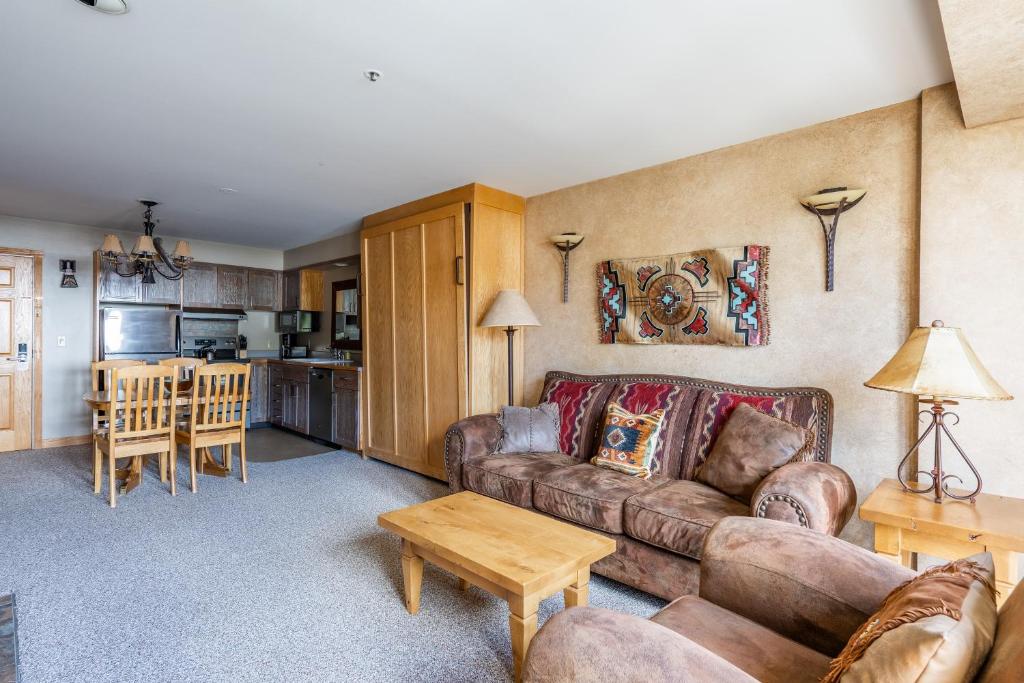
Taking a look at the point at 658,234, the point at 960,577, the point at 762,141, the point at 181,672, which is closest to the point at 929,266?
the point at 762,141

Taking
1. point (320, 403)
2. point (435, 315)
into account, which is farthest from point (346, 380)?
point (435, 315)

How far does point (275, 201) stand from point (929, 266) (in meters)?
4.63

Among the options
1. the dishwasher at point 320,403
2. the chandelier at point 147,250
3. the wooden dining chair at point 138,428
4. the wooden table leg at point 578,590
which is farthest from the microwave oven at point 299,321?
the wooden table leg at point 578,590

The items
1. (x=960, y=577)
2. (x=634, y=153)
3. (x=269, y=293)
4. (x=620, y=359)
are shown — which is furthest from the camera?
(x=269, y=293)

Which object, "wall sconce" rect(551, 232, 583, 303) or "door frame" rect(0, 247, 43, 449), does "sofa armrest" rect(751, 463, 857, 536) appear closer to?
"wall sconce" rect(551, 232, 583, 303)

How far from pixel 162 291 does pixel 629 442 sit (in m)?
5.73

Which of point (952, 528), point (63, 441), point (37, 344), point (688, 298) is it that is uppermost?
point (688, 298)

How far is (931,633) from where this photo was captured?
72cm

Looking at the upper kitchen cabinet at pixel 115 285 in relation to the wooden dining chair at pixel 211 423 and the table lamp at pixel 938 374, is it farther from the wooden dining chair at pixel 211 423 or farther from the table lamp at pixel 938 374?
the table lamp at pixel 938 374

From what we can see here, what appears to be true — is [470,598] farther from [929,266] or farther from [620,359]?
[929,266]

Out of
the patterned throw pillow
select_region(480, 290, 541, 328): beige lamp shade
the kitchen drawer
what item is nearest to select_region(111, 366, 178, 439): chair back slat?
the kitchen drawer

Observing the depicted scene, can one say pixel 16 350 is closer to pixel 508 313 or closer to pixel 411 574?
pixel 508 313

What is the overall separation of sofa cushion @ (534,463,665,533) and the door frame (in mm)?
5590

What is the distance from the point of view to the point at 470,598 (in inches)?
92.0
